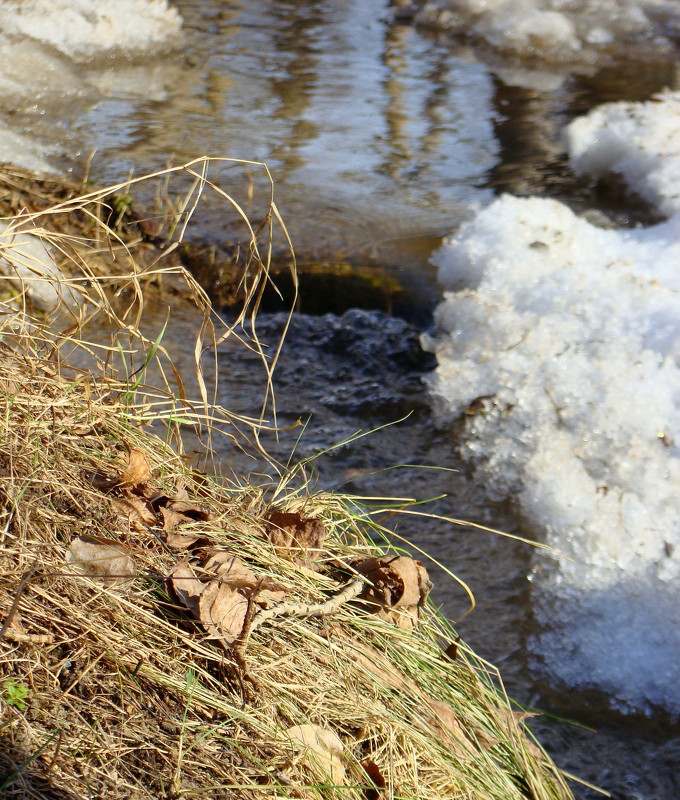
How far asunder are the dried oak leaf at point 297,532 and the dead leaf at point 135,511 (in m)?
0.26

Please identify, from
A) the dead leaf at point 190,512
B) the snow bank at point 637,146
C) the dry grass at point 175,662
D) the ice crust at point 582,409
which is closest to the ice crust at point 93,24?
the snow bank at point 637,146

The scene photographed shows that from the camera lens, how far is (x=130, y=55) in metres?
8.45

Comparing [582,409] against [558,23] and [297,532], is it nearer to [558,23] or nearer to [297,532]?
[297,532]

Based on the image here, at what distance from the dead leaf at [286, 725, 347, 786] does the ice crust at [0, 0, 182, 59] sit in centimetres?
808

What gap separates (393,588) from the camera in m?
1.72

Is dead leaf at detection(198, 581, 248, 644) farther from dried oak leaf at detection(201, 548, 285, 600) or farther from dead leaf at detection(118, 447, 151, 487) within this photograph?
dead leaf at detection(118, 447, 151, 487)

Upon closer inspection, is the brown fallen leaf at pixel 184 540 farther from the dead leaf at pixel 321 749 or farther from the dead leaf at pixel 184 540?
the dead leaf at pixel 321 749

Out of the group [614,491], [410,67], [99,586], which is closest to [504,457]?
[614,491]

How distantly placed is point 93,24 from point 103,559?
8403 mm

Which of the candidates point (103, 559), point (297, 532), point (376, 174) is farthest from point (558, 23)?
point (103, 559)

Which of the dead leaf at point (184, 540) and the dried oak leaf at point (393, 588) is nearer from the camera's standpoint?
the dead leaf at point (184, 540)

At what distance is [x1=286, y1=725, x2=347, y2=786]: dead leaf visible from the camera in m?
1.31

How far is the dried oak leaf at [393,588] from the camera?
1.70m

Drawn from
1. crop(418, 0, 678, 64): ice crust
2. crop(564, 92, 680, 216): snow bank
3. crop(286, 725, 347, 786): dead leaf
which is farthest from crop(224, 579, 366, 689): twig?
crop(418, 0, 678, 64): ice crust
